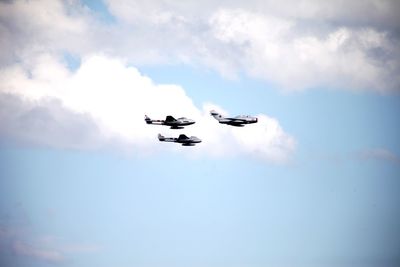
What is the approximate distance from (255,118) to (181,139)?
24766 mm

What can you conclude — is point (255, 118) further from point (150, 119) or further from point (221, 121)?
point (150, 119)

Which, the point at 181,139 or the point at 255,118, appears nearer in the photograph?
the point at 255,118

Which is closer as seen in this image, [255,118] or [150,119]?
[255,118]

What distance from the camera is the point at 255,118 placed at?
182625mm

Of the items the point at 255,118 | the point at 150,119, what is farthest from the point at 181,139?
the point at 255,118

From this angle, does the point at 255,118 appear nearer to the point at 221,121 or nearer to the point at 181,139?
the point at 221,121

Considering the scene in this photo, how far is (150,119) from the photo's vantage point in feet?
641

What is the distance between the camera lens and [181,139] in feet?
642

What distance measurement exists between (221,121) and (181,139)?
1519 cm

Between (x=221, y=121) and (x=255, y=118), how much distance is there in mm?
9947

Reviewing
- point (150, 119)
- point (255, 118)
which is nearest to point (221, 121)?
point (255, 118)

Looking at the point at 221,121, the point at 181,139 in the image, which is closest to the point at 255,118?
the point at 221,121

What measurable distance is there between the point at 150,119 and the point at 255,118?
31.8 m
